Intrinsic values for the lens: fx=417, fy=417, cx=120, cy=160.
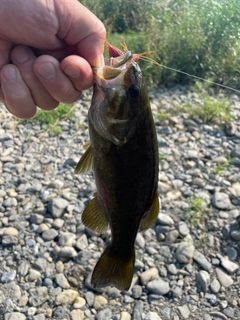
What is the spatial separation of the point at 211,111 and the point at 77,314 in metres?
3.39

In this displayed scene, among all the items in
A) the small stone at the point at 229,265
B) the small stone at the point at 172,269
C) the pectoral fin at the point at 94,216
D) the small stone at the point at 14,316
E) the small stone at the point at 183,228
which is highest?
the pectoral fin at the point at 94,216

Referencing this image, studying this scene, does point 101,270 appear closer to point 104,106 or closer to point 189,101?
point 104,106

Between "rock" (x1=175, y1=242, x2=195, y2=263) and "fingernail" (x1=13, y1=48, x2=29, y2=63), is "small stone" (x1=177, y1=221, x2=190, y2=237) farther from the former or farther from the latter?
"fingernail" (x1=13, y1=48, x2=29, y2=63)

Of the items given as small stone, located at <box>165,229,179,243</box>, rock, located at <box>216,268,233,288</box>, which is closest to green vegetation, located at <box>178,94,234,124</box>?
small stone, located at <box>165,229,179,243</box>

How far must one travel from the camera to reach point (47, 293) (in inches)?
134

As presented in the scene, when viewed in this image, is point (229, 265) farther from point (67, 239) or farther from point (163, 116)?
point (163, 116)

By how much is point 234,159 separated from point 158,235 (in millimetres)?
1609

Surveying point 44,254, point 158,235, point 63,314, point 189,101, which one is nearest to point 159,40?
point 189,101

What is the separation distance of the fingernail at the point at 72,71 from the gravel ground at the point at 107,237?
2.01 metres

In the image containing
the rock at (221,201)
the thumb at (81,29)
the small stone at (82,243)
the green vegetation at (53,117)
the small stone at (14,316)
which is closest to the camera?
the thumb at (81,29)

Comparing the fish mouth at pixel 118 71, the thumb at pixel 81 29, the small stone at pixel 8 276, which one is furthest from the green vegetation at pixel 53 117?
the fish mouth at pixel 118 71

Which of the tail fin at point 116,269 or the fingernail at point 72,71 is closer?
the fingernail at point 72,71

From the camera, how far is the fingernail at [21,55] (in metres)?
2.21

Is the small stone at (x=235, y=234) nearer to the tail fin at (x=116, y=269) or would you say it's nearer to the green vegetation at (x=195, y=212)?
the green vegetation at (x=195, y=212)
